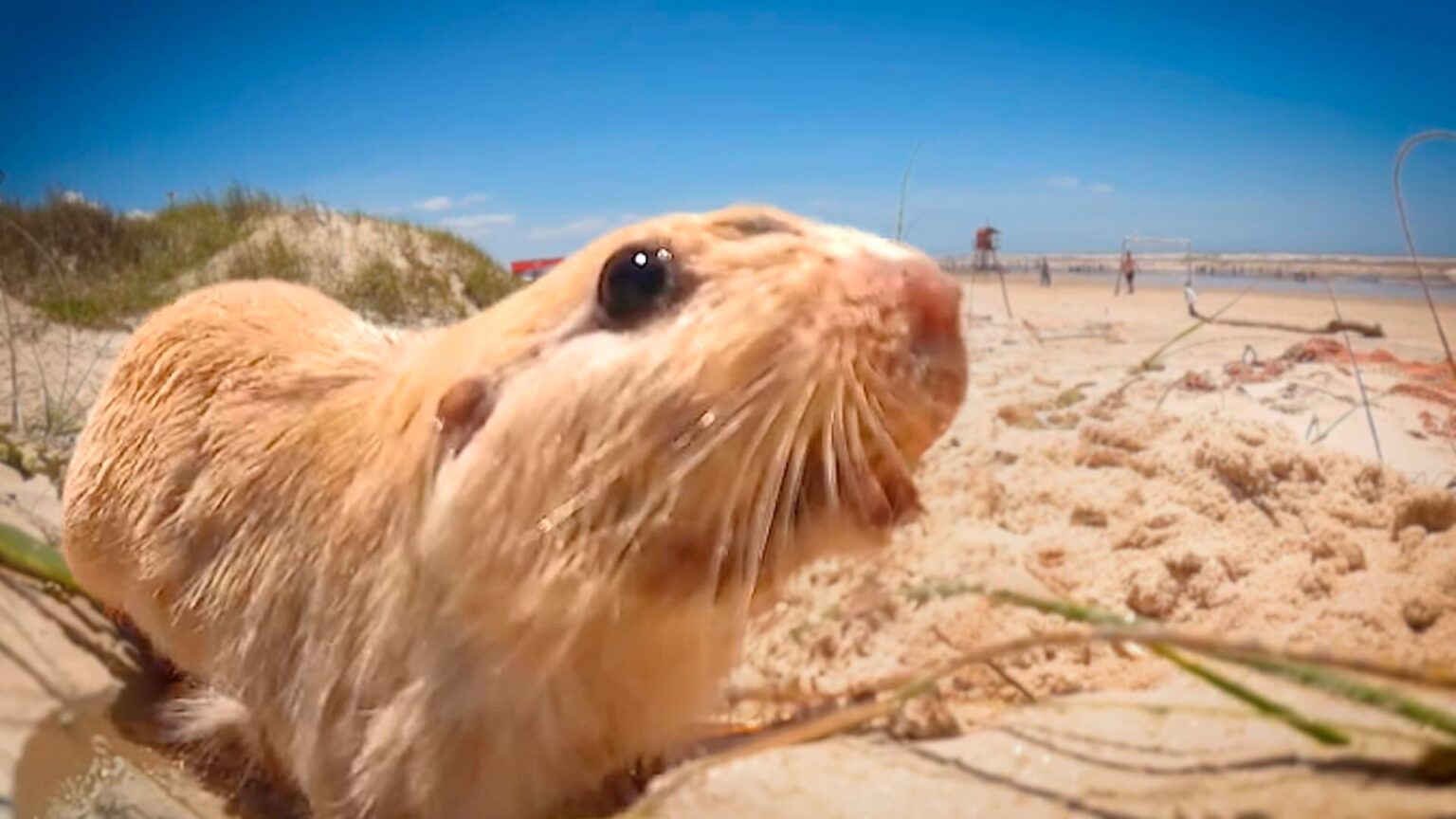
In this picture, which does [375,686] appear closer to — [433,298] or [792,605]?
[792,605]

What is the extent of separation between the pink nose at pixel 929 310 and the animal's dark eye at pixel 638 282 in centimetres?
40

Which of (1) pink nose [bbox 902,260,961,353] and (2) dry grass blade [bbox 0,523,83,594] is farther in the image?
(2) dry grass blade [bbox 0,523,83,594]

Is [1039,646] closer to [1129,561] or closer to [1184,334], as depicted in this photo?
[1129,561]

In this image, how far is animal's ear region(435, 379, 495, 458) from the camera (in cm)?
147

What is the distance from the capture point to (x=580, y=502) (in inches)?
50.7

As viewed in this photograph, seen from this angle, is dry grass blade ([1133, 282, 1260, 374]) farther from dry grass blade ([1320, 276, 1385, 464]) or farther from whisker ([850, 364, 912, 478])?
whisker ([850, 364, 912, 478])

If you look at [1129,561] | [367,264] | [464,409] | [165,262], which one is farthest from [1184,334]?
[367,264]

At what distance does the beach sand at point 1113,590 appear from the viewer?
0.73 meters

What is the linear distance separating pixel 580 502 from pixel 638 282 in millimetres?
378

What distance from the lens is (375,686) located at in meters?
1.58

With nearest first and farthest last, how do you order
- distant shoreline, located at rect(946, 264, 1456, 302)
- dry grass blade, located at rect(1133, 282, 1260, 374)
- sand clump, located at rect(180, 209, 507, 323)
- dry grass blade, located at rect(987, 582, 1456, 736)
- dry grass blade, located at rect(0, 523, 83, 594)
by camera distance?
dry grass blade, located at rect(987, 582, 1456, 736)
distant shoreline, located at rect(946, 264, 1456, 302)
dry grass blade, located at rect(1133, 282, 1260, 374)
dry grass blade, located at rect(0, 523, 83, 594)
sand clump, located at rect(180, 209, 507, 323)

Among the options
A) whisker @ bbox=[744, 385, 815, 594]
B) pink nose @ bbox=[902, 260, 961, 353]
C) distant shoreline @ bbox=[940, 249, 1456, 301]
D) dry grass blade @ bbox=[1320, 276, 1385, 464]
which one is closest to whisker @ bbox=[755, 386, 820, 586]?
whisker @ bbox=[744, 385, 815, 594]

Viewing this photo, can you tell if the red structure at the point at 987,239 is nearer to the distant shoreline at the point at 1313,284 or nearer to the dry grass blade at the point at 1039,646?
the distant shoreline at the point at 1313,284

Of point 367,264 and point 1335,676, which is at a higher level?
point 367,264
